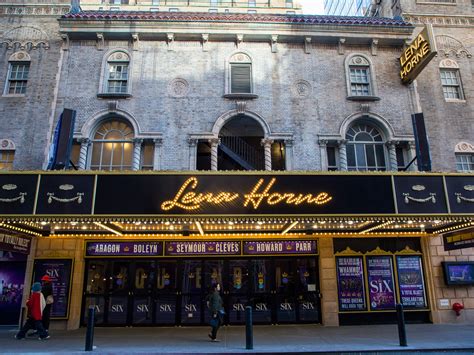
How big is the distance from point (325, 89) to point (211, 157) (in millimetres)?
5902

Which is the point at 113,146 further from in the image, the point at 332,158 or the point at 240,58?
→ the point at 332,158

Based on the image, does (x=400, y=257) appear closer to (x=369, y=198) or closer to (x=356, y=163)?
(x=356, y=163)

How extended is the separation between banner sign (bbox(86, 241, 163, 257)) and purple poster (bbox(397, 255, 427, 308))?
9680mm

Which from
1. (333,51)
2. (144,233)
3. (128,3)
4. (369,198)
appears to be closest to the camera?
(369,198)

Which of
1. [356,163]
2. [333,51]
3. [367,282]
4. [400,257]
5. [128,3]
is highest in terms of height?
[128,3]

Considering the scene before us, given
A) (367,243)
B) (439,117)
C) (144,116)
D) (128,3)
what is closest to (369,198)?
(367,243)

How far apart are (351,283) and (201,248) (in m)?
6.11

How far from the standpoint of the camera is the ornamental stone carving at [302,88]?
16328 millimetres

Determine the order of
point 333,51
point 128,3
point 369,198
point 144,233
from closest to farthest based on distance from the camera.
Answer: point 369,198 < point 144,233 < point 333,51 < point 128,3

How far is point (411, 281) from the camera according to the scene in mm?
14977

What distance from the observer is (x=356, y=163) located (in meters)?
15.9

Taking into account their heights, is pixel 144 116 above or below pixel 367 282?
above

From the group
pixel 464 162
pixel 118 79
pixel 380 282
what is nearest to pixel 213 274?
pixel 380 282

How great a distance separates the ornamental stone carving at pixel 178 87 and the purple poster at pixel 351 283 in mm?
9446
